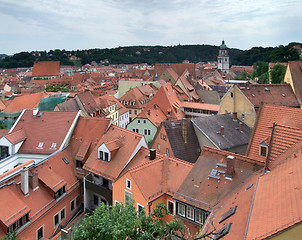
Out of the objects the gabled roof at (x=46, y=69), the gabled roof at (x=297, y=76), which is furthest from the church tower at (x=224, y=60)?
the gabled roof at (x=297, y=76)

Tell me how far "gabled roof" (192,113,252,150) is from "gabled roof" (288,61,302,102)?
11.1 meters

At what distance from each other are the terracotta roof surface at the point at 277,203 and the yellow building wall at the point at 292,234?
0.11 meters

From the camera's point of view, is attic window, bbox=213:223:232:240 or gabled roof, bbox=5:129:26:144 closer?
attic window, bbox=213:223:232:240

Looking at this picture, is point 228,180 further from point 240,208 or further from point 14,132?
point 14,132

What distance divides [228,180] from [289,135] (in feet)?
14.5

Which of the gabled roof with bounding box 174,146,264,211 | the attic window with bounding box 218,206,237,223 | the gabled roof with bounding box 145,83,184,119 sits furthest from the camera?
the gabled roof with bounding box 145,83,184,119

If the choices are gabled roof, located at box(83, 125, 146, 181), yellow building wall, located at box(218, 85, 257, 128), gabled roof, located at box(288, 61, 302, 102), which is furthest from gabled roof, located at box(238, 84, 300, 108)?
gabled roof, located at box(83, 125, 146, 181)

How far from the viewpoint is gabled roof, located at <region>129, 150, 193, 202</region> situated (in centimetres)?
1966

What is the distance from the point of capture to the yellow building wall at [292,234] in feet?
26.1

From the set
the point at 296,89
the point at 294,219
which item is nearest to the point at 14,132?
the point at 294,219

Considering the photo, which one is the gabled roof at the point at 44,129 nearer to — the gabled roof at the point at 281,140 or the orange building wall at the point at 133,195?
the orange building wall at the point at 133,195

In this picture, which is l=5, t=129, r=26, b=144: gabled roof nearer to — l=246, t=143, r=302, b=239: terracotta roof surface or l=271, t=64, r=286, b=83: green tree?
l=246, t=143, r=302, b=239: terracotta roof surface

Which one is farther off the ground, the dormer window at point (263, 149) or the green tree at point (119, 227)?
the dormer window at point (263, 149)

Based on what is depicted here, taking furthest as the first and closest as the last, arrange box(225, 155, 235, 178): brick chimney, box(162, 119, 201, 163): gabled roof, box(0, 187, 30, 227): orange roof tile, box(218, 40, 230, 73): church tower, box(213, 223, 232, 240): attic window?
box(218, 40, 230, 73): church tower → box(162, 119, 201, 163): gabled roof → box(0, 187, 30, 227): orange roof tile → box(225, 155, 235, 178): brick chimney → box(213, 223, 232, 240): attic window
